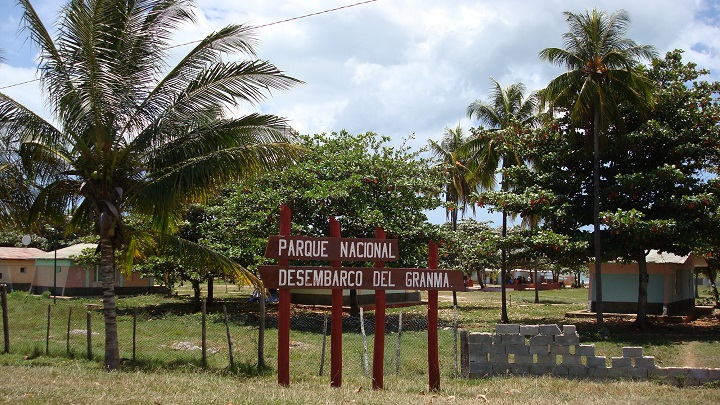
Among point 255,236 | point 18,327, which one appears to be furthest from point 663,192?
point 18,327

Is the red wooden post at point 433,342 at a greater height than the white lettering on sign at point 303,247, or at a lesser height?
lesser

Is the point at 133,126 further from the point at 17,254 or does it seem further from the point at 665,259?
the point at 17,254

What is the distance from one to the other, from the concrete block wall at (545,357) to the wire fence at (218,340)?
0.63 meters

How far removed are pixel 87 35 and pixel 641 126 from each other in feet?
55.7

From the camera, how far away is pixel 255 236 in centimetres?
2239

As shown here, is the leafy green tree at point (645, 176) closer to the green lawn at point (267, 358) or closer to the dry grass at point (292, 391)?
the green lawn at point (267, 358)

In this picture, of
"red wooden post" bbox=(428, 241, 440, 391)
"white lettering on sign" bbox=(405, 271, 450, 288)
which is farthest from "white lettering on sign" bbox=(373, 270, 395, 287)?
"red wooden post" bbox=(428, 241, 440, 391)

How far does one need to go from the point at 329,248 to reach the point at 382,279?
1.02 m

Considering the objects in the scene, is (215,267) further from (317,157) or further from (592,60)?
(592,60)

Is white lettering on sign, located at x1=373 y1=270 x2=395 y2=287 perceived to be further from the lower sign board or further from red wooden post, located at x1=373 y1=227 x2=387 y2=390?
red wooden post, located at x1=373 y1=227 x2=387 y2=390

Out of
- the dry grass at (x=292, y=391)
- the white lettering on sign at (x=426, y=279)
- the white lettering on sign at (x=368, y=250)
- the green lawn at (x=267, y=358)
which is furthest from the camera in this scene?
the white lettering on sign at (x=426, y=279)

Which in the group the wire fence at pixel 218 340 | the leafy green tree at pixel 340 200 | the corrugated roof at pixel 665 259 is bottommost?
the wire fence at pixel 218 340

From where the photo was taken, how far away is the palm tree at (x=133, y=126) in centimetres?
1162

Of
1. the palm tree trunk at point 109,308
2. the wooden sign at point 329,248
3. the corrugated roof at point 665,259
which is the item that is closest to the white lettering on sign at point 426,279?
the wooden sign at point 329,248
